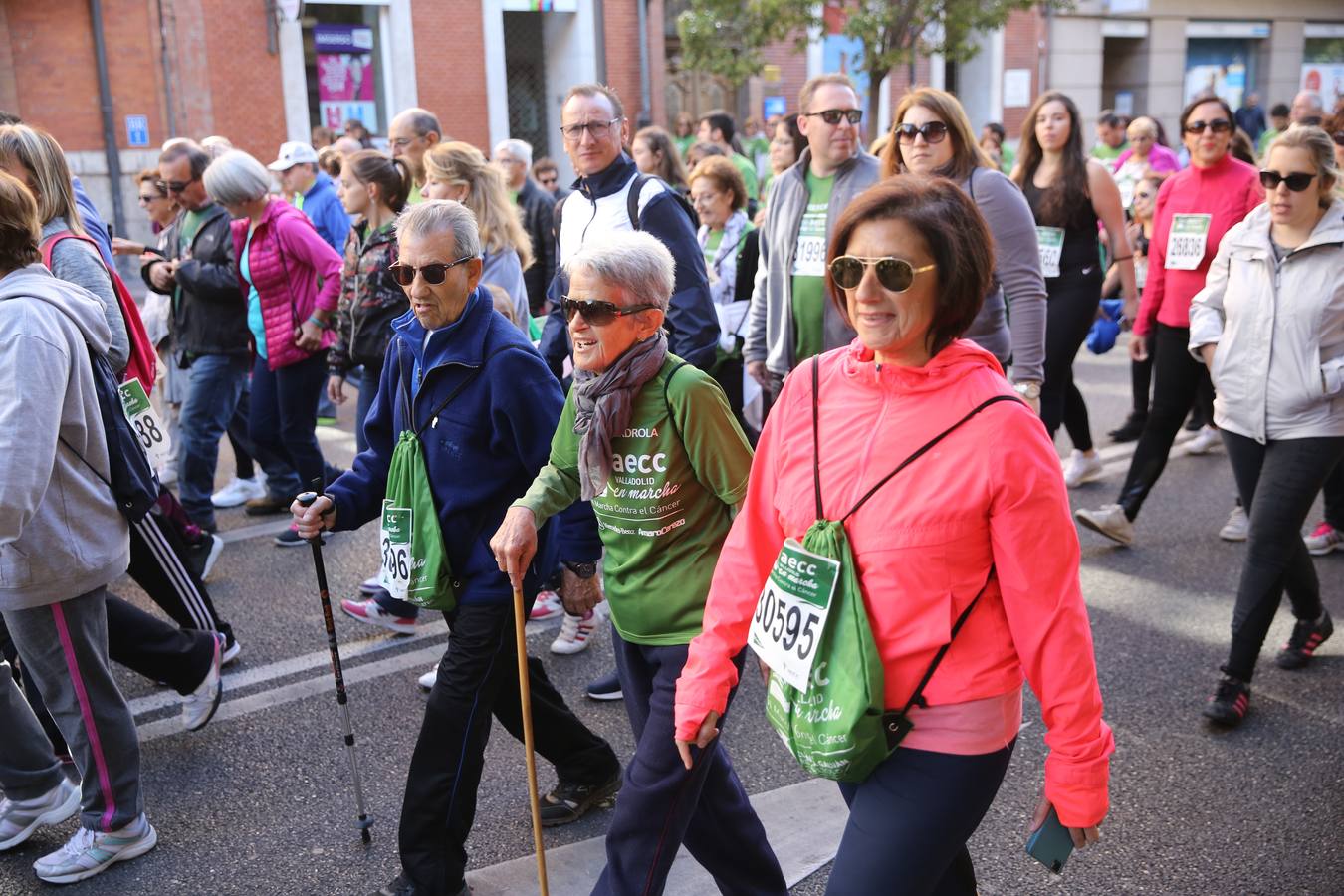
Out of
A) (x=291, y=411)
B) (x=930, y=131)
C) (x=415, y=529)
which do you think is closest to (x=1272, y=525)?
(x=930, y=131)

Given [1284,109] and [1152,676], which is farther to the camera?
[1284,109]

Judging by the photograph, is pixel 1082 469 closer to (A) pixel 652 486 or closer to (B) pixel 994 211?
(B) pixel 994 211

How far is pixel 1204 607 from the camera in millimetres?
5422

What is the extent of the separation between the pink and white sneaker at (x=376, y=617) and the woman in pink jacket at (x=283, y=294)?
1027mm

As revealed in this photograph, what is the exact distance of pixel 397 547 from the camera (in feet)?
11.1

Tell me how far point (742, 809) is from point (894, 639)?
0.97 m

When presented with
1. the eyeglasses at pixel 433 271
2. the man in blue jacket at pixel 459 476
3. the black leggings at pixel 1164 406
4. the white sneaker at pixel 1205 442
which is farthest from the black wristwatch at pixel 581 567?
the white sneaker at pixel 1205 442

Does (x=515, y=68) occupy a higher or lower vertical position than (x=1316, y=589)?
higher

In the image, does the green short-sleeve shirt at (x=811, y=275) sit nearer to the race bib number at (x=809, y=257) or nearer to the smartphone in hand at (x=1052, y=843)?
the race bib number at (x=809, y=257)

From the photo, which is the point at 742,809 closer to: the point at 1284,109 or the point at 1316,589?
the point at 1316,589

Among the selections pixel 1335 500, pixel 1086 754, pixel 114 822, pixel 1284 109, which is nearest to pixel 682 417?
pixel 1086 754

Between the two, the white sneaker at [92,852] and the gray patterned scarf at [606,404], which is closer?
the gray patterned scarf at [606,404]

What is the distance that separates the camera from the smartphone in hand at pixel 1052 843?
2.21 metres

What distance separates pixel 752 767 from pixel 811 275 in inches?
77.8
